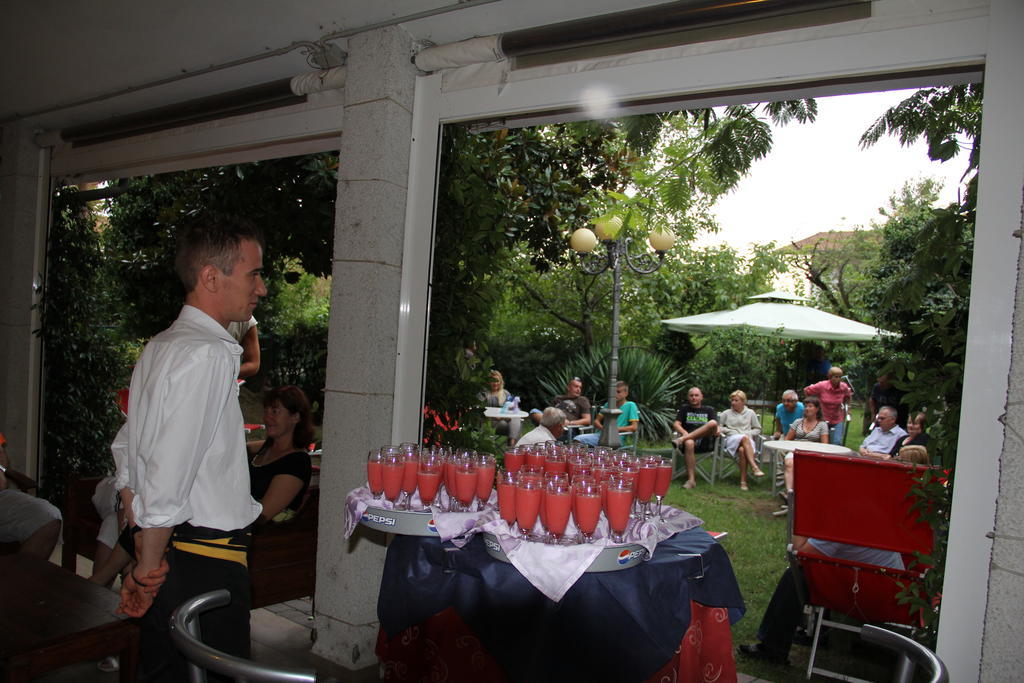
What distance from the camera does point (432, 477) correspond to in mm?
2352

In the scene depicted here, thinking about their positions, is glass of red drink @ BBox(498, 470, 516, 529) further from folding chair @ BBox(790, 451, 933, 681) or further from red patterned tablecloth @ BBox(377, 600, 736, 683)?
folding chair @ BBox(790, 451, 933, 681)

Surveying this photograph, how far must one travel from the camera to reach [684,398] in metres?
11.4

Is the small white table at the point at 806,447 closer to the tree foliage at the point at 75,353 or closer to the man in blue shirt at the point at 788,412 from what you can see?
the man in blue shirt at the point at 788,412

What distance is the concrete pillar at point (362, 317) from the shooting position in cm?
323

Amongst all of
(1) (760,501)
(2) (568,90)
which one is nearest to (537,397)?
(1) (760,501)

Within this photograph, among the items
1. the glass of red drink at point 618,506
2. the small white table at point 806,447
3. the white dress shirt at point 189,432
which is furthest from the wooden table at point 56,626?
the small white table at point 806,447

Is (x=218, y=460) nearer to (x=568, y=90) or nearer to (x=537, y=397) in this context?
(x=568, y=90)

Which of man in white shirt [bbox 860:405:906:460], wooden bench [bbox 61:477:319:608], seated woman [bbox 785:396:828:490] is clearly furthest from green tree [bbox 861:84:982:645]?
seated woman [bbox 785:396:828:490]

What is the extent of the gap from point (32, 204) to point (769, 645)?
5.80 meters

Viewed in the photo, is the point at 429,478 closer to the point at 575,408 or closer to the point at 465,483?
the point at 465,483

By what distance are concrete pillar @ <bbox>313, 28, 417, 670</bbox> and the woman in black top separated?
0.62 feet

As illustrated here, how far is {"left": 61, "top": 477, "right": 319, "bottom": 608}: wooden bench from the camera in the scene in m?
3.38

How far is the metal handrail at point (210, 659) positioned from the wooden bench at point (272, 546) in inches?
82.2

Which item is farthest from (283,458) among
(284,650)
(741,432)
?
(741,432)
